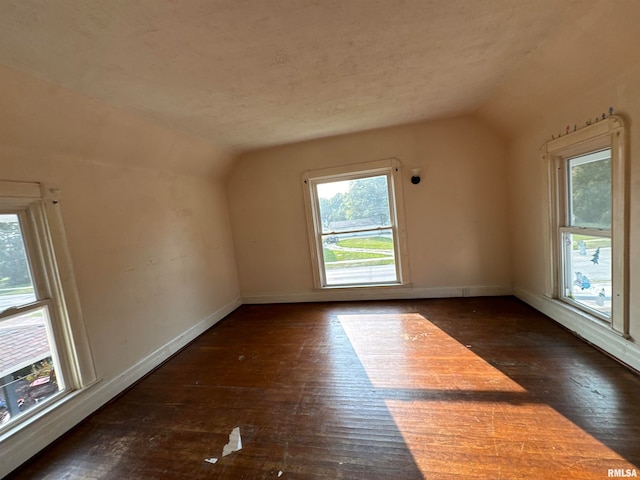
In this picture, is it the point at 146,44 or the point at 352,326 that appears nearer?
the point at 146,44

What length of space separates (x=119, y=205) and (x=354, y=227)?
2.85 metres

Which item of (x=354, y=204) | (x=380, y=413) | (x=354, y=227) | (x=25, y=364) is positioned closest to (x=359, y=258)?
(x=354, y=227)

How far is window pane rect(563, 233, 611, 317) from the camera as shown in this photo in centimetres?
222

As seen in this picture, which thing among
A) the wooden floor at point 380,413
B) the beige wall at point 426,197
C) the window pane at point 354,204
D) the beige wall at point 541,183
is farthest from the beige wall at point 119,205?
the beige wall at point 541,183

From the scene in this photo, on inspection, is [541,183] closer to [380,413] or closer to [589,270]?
[589,270]

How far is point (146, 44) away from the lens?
1450 mm

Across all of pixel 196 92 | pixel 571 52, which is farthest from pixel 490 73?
pixel 196 92

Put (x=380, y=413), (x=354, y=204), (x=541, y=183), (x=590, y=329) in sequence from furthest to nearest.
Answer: (x=354, y=204), (x=541, y=183), (x=590, y=329), (x=380, y=413)

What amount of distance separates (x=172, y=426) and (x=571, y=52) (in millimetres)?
3780

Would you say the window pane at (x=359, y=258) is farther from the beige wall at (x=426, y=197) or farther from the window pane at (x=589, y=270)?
the window pane at (x=589, y=270)

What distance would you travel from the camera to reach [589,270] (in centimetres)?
241

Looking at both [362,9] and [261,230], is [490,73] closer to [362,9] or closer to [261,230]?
[362,9]

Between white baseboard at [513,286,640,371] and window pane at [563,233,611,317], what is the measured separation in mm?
127

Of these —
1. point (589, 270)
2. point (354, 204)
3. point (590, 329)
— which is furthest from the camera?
point (354, 204)
